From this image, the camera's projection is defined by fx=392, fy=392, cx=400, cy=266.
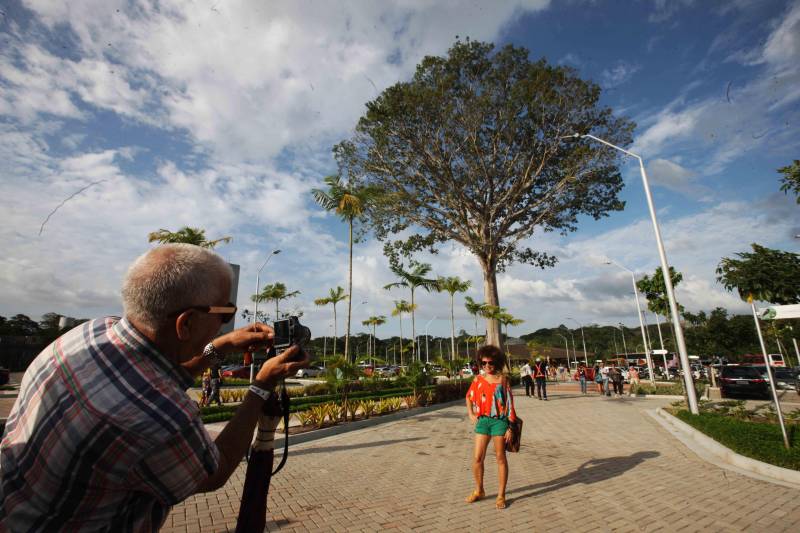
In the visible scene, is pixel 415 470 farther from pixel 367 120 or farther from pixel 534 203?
pixel 367 120

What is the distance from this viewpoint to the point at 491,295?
1981 cm

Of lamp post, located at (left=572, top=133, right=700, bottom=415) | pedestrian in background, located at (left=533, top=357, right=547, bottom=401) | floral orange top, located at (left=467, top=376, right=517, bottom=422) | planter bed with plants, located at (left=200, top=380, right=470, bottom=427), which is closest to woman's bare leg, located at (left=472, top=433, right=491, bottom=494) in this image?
floral orange top, located at (left=467, top=376, right=517, bottom=422)

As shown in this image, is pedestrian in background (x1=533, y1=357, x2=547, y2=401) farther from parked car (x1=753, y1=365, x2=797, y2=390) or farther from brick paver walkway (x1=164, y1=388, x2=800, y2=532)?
parked car (x1=753, y1=365, x2=797, y2=390)

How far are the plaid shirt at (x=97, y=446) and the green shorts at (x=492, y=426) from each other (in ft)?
13.3

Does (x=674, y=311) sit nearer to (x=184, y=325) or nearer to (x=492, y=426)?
(x=492, y=426)

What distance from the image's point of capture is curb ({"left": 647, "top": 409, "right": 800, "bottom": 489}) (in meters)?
5.28

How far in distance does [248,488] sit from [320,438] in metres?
7.93

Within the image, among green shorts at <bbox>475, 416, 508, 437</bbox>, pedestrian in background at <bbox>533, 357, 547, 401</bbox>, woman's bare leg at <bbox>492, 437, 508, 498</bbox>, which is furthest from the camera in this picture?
pedestrian in background at <bbox>533, 357, 547, 401</bbox>

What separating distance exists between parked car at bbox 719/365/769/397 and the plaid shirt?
22.4 m

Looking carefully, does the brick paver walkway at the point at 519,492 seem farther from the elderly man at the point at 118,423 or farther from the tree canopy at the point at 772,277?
the tree canopy at the point at 772,277

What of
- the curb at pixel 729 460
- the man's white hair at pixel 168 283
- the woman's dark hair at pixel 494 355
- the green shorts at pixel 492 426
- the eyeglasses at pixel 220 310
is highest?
the man's white hair at pixel 168 283

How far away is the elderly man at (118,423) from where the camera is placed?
1.16 meters

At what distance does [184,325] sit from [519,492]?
5.16 metres

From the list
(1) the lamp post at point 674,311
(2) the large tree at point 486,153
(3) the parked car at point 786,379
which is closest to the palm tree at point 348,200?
(2) the large tree at point 486,153
